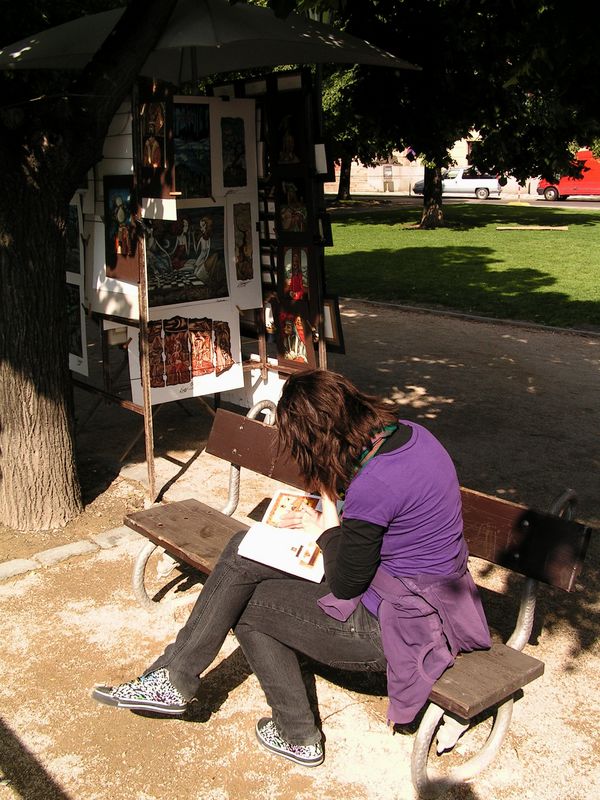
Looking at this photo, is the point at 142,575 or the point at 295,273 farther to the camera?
the point at 295,273

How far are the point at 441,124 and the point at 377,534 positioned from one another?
4.91 m

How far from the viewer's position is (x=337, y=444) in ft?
10.3

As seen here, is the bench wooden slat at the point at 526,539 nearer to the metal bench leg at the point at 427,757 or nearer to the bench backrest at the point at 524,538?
the bench backrest at the point at 524,538

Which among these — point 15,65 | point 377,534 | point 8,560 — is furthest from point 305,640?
point 15,65

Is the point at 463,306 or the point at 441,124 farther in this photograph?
the point at 463,306

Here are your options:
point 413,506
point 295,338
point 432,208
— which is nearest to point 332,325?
point 295,338

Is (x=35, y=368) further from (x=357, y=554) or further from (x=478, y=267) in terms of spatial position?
(x=478, y=267)

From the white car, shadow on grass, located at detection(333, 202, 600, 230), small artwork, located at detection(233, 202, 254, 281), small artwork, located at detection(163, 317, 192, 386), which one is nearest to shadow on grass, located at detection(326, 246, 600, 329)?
small artwork, located at detection(233, 202, 254, 281)

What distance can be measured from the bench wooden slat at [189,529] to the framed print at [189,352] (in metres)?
1.39

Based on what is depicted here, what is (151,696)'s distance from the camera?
11.3ft

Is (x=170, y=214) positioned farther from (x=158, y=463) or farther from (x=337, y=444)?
(x=337, y=444)

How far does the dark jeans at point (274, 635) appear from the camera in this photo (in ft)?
10.7

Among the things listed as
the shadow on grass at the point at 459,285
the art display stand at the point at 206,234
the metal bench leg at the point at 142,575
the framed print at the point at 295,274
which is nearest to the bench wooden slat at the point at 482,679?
the metal bench leg at the point at 142,575

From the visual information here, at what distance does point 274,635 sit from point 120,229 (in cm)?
316
